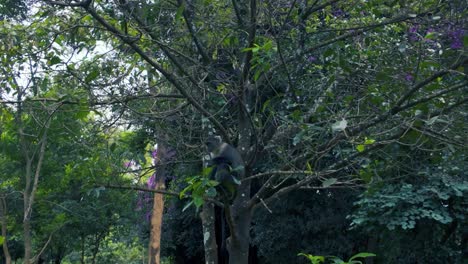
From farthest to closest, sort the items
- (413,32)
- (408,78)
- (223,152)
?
1. (223,152)
2. (413,32)
3. (408,78)

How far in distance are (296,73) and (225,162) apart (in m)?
1.10

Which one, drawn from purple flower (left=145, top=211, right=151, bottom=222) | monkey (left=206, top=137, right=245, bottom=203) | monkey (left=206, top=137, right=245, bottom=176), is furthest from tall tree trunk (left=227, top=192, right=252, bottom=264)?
purple flower (left=145, top=211, right=151, bottom=222)

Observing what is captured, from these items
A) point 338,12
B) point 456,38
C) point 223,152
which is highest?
point 338,12

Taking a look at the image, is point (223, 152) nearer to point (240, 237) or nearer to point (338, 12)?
point (240, 237)

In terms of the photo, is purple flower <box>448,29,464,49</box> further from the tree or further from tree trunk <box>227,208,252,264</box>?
tree trunk <box>227,208,252,264</box>

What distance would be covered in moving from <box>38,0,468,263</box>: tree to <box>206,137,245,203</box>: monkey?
0.10 metres

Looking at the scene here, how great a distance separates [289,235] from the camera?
10.9 m

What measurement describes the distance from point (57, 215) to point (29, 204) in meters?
1.77

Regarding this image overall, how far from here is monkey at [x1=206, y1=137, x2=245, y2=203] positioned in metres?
4.32

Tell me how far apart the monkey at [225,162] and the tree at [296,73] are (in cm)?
10

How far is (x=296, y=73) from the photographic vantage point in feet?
16.8

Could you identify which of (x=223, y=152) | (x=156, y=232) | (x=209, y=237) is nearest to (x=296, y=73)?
(x=223, y=152)

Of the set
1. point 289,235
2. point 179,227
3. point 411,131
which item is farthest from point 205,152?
point 179,227

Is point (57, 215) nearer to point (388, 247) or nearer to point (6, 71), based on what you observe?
point (388, 247)
